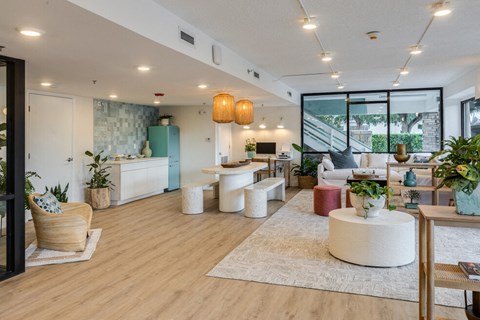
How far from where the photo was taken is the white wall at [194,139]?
950cm

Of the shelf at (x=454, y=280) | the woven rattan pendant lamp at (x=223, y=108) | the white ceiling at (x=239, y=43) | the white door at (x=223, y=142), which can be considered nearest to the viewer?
the shelf at (x=454, y=280)

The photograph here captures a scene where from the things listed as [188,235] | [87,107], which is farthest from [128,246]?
[87,107]

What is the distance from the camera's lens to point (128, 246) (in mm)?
4578

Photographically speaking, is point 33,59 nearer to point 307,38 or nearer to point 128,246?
point 128,246

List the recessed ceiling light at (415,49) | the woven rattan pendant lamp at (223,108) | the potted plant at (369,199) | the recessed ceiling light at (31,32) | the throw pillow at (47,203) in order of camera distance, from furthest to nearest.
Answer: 1. the woven rattan pendant lamp at (223,108)
2. the recessed ceiling light at (415,49)
3. the throw pillow at (47,203)
4. the potted plant at (369,199)
5. the recessed ceiling light at (31,32)

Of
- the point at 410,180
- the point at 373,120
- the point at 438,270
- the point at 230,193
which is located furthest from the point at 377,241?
the point at 373,120

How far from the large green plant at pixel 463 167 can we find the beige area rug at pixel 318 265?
1.28 m

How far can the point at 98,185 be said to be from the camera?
7.11 m

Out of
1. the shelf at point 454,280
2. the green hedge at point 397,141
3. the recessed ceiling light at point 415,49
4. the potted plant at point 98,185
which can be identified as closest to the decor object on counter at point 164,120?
the potted plant at point 98,185

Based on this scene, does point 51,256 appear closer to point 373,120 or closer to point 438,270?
point 438,270

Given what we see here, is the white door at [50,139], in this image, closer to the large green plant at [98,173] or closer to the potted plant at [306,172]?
the large green plant at [98,173]

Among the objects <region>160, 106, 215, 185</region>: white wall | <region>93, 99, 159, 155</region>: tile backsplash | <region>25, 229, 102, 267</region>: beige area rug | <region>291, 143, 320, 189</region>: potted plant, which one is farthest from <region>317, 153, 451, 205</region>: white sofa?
<region>25, 229, 102, 267</region>: beige area rug

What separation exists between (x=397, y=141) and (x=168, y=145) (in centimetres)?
585

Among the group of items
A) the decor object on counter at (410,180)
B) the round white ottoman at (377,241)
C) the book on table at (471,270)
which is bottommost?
the round white ottoman at (377,241)
